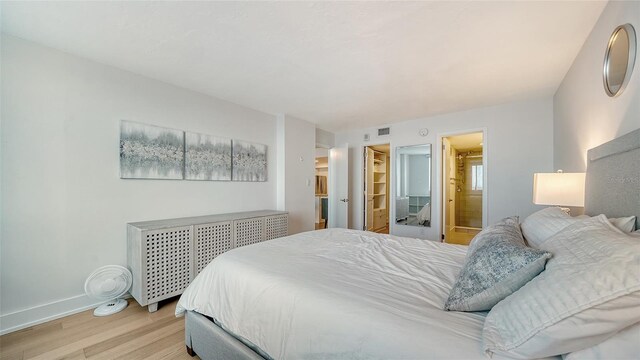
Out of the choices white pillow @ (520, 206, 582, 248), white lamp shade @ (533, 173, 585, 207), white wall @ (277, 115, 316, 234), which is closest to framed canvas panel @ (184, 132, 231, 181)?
white wall @ (277, 115, 316, 234)

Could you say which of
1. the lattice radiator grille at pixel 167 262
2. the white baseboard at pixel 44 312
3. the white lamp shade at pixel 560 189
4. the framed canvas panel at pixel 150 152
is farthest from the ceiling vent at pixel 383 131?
the white baseboard at pixel 44 312

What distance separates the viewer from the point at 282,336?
1072 mm

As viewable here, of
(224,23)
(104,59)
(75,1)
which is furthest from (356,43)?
(104,59)

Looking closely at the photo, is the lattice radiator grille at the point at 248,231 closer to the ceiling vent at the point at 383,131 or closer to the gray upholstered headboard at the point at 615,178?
the ceiling vent at the point at 383,131

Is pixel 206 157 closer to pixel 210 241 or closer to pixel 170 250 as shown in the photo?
pixel 210 241

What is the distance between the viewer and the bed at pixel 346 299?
2.79ft

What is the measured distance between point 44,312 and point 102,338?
723 millimetres

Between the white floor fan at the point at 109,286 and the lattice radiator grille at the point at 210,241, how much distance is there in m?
0.62

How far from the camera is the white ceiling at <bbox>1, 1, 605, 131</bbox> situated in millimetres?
1583

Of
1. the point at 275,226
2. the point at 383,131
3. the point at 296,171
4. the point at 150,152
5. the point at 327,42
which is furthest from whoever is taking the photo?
the point at 383,131

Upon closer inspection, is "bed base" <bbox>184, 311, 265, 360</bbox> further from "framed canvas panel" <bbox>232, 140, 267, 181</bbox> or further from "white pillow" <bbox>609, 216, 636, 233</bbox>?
"framed canvas panel" <bbox>232, 140, 267, 181</bbox>

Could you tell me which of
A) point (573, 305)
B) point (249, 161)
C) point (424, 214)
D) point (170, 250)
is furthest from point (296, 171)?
point (573, 305)

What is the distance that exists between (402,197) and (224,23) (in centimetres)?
384

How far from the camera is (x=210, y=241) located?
101 inches
